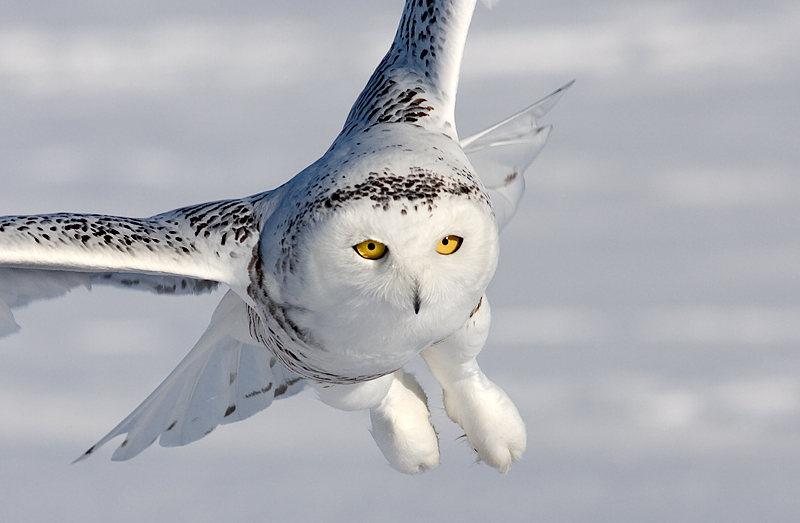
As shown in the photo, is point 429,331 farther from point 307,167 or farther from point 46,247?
point 46,247

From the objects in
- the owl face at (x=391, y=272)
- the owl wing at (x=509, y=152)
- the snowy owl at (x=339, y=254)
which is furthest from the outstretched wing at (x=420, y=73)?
the owl face at (x=391, y=272)

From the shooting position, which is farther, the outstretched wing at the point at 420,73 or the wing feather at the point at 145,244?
the outstretched wing at the point at 420,73

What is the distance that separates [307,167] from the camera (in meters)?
4.94

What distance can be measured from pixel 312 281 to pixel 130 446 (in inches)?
94.7

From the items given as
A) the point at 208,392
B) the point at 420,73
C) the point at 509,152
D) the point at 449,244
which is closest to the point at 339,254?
the point at 449,244

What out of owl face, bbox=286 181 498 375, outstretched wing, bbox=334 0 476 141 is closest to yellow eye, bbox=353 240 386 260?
owl face, bbox=286 181 498 375

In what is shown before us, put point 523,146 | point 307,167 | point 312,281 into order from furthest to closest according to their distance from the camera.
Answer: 1. point 523,146
2. point 307,167
3. point 312,281

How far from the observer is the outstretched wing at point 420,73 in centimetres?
551

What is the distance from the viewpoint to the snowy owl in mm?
4418

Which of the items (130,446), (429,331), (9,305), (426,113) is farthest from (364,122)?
(130,446)

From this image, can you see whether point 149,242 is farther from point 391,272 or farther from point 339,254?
point 391,272

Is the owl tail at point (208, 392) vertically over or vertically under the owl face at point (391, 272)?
under

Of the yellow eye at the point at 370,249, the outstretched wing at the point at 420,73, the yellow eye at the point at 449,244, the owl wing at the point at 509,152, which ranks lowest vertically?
the yellow eye at the point at 370,249

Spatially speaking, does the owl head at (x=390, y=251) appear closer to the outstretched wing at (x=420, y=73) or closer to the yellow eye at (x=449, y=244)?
the yellow eye at (x=449, y=244)
